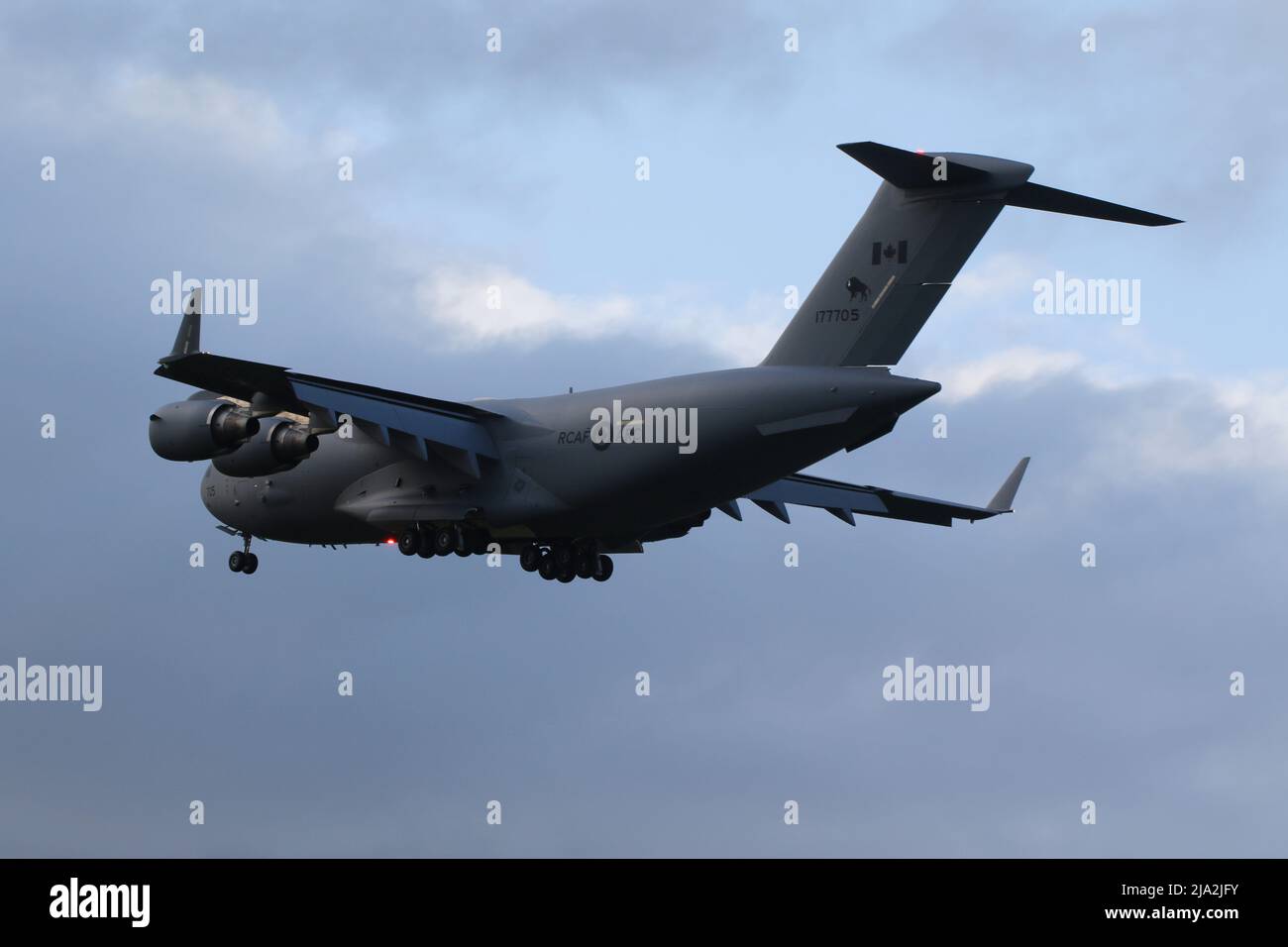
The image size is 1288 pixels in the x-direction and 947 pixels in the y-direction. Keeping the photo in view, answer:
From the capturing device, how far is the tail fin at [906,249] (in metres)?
23.2

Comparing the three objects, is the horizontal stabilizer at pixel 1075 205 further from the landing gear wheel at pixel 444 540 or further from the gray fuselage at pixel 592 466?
the landing gear wheel at pixel 444 540

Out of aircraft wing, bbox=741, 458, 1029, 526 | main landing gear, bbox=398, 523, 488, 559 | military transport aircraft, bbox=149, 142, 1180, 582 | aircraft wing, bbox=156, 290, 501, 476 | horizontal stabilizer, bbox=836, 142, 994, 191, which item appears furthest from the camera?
aircraft wing, bbox=741, 458, 1029, 526

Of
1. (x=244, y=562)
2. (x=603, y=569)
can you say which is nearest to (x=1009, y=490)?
(x=603, y=569)

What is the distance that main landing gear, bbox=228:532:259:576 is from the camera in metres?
29.7

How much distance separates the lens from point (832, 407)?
23219 millimetres

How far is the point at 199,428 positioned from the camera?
24875 mm

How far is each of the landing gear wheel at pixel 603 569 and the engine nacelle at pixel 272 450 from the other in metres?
4.01

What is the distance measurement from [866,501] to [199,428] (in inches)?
406

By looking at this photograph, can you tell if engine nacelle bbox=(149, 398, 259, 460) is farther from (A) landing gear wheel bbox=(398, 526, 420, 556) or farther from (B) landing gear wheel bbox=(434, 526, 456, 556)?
(B) landing gear wheel bbox=(434, 526, 456, 556)

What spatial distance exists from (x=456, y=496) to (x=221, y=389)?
3.32 m

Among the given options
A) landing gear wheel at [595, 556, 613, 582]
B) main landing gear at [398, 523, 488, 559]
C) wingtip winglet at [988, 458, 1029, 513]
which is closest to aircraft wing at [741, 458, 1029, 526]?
wingtip winglet at [988, 458, 1029, 513]

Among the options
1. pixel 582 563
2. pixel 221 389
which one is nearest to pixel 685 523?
pixel 582 563

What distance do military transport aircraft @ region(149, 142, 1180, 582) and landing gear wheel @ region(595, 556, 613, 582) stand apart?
0.03 meters

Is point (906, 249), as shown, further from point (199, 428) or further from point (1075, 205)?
point (199, 428)
